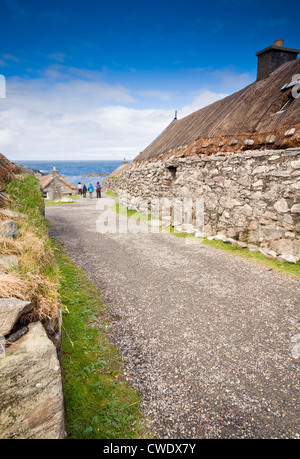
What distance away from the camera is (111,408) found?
2.72m

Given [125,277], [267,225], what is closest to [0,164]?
[125,277]

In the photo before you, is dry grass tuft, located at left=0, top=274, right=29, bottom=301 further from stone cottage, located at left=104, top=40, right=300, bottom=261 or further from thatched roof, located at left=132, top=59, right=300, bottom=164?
thatched roof, located at left=132, top=59, right=300, bottom=164

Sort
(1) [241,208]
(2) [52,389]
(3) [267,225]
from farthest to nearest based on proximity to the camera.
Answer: (1) [241,208], (3) [267,225], (2) [52,389]

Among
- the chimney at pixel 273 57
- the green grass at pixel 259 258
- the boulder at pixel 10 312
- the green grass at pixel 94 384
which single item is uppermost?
the chimney at pixel 273 57

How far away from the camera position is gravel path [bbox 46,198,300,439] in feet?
8.71

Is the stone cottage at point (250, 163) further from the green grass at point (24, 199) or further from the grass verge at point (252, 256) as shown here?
the green grass at point (24, 199)

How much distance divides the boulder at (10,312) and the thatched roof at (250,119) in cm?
752

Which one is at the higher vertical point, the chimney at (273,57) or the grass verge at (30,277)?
the chimney at (273,57)

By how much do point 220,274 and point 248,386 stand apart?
3.29 meters

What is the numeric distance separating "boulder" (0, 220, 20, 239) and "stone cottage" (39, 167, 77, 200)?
3468 centimetres

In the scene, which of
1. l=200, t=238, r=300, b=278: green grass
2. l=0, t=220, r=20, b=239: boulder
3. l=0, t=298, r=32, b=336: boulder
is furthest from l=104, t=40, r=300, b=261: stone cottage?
l=0, t=220, r=20, b=239: boulder

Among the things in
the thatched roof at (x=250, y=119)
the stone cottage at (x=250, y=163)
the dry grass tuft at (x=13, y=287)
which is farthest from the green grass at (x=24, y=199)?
the thatched roof at (x=250, y=119)

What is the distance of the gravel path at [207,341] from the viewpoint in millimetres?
2656
